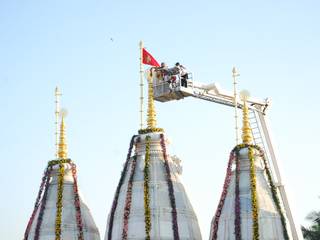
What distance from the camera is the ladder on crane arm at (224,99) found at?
38781mm

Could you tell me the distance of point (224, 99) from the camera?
40969 mm

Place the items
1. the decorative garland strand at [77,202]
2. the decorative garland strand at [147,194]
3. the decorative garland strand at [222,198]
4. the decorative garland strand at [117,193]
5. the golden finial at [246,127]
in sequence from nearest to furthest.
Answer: the decorative garland strand at [222,198]
the decorative garland strand at [147,194]
the golden finial at [246,127]
the decorative garland strand at [117,193]
the decorative garland strand at [77,202]

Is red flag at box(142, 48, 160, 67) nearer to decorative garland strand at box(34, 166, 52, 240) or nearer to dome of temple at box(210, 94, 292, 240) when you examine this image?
dome of temple at box(210, 94, 292, 240)

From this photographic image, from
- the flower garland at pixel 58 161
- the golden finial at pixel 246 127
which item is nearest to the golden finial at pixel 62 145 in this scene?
the flower garland at pixel 58 161

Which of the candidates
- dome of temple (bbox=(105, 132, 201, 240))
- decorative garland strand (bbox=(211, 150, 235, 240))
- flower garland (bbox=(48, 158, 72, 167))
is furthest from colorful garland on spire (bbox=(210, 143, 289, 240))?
flower garland (bbox=(48, 158, 72, 167))

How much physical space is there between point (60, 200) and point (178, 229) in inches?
295

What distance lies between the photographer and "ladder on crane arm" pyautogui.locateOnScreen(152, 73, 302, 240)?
3878 cm

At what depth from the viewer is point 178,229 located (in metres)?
36.9

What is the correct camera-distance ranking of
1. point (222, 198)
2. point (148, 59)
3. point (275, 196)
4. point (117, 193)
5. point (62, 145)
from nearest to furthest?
point (275, 196)
point (222, 198)
point (117, 193)
point (148, 59)
point (62, 145)

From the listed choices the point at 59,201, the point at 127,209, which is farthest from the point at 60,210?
the point at 127,209

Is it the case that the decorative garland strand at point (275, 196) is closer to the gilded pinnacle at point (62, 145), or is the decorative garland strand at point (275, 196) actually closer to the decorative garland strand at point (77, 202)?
the decorative garland strand at point (77, 202)

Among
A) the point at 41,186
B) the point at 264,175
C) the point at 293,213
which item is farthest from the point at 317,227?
the point at 41,186

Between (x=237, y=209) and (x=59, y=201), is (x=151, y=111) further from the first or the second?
(x=237, y=209)

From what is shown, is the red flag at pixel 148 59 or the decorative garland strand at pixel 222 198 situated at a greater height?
the red flag at pixel 148 59
